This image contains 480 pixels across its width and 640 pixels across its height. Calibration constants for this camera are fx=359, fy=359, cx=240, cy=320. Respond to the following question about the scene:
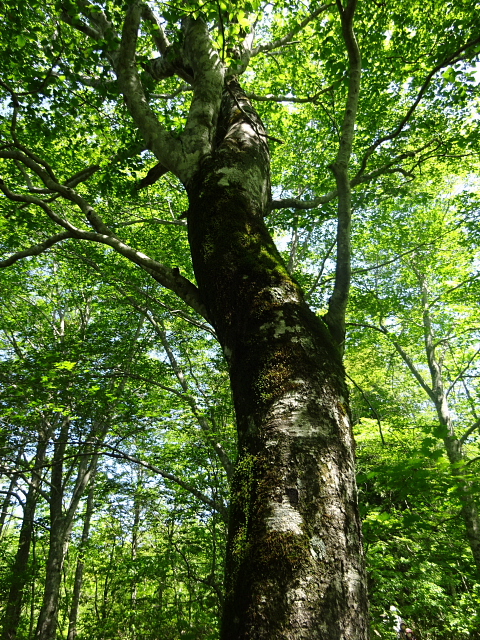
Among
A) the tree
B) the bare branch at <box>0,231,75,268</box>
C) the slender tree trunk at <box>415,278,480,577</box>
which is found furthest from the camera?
the tree

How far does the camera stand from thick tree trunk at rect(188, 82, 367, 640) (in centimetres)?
92

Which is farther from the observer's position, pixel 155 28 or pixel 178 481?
pixel 178 481

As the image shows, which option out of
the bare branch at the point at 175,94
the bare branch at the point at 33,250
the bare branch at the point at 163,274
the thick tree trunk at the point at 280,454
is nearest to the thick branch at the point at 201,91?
the bare branch at the point at 163,274

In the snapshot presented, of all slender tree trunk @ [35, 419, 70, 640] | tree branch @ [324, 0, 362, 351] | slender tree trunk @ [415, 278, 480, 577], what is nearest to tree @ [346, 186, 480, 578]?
slender tree trunk @ [415, 278, 480, 577]

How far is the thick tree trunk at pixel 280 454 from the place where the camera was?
0.92m

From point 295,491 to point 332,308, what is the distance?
116 cm

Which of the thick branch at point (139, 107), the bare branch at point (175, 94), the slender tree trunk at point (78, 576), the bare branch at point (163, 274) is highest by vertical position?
the bare branch at point (175, 94)

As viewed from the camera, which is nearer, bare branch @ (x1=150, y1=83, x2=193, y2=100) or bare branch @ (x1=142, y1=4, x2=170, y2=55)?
bare branch @ (x1=142, y1=4, x2=170, y2=55)

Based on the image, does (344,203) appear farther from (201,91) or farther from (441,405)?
(441,405)

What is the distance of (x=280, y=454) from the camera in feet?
3.73

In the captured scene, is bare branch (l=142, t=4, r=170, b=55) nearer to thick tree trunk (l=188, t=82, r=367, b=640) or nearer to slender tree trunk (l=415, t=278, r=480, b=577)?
thick tree trunk (l=188, t=82, r=367, b=640)

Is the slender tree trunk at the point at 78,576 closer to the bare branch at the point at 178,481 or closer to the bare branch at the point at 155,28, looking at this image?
the bare branch at the point at 178,481

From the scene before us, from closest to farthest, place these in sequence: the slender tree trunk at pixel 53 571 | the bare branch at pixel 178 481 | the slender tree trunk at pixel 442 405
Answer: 1. the bare branch at pixel 178 481
2. the slender tree trunk at pixel 442 405
3. the slender tree trunk at pixel 53 571

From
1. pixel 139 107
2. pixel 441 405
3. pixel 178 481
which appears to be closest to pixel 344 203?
pixel 139 107
